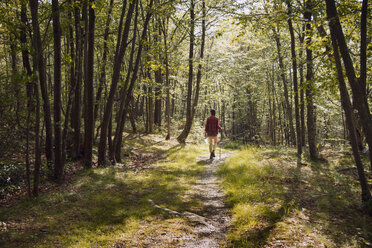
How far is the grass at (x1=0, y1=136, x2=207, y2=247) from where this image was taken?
399cm

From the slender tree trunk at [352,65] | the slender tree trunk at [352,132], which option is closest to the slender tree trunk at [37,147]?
the slender tree trunk at [352,65]

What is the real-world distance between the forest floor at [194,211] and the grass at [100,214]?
0.05ft

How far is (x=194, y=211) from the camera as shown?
5.36 meters

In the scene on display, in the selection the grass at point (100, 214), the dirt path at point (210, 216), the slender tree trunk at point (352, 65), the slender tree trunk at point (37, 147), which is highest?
the slender tree trunk at point (352, 65)

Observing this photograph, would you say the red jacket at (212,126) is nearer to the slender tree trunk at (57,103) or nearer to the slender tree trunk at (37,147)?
the slender tree trunk at (57,103)

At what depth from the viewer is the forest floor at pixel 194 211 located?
13.0 ft

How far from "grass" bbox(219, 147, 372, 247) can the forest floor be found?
0.06 ft

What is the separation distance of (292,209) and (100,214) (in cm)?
404

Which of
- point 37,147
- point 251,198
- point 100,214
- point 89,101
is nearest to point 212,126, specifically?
point 89,101

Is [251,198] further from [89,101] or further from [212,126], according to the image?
[89,101]

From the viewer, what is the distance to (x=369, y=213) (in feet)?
15.6

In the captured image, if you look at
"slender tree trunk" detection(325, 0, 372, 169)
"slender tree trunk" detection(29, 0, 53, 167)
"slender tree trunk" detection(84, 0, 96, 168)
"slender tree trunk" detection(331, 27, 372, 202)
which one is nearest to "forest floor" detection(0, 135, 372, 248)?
"slender tree trunk" detection(331, 27, 372, 202)

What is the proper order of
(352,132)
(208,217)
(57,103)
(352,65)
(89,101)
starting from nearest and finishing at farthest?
(352,65)
(352,132)
(208,217)
(57,103)
(89,101)

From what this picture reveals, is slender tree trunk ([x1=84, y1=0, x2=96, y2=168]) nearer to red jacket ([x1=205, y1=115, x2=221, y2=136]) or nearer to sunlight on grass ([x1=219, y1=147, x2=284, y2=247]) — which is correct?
sunlight on grass ([x1=219, y1=147, x2=284, y2=247])
